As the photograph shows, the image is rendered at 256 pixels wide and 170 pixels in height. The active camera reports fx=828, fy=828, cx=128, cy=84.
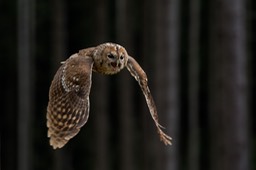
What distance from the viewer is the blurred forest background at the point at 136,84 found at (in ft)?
37.9

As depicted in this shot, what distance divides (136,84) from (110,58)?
2090cm

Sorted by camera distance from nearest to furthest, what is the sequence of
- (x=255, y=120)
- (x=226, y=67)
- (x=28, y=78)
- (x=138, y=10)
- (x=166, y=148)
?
→ (x=226, y=67) → (x=166, y=148) → (x=28, y=78) → (x=138, y=10) → (x=255, y=120)

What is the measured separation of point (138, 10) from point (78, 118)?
2207 cm

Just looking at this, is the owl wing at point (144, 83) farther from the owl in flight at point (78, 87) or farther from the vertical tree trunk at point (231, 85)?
→ the vertical tree trunk at point (231, 85)

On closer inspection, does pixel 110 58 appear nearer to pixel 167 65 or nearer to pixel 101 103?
pixel 167 65

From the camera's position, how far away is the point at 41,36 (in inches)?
1041

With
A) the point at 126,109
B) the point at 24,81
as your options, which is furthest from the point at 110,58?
the point at 24,81

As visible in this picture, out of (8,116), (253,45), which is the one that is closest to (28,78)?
(8,116)

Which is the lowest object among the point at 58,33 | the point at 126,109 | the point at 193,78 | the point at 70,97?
the point at 126,109

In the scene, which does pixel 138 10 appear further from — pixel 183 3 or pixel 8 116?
pixel 8 116

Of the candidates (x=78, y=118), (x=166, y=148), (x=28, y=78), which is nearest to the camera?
(x=78, y=118)

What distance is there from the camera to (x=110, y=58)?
140 inches

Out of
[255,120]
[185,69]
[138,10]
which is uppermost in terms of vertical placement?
[138,10]

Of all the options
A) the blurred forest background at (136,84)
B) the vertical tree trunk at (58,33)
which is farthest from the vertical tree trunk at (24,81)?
the vertical tree trunk at (58,33)
